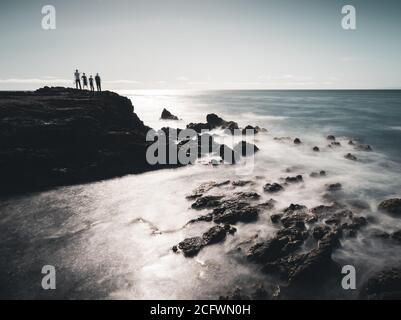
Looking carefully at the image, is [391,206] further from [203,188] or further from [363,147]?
[363,147]

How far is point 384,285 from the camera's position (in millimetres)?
12359

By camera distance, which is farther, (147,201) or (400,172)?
(400,172)

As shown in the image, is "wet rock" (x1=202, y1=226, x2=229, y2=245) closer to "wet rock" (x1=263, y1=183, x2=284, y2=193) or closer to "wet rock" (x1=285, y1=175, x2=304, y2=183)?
"wet rock" (x1=263, y1=183, x2=284, y2=193)

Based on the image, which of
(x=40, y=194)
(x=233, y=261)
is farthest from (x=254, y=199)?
(x=40, y=194)

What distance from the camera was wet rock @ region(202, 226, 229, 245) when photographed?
15828 mm

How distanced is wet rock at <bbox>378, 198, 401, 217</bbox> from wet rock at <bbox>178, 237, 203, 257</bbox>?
37.6 ft

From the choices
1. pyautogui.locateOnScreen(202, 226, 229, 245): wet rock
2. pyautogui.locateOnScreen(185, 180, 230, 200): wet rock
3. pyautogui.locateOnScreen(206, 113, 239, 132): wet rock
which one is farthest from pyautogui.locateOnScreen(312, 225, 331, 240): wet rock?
pyautogui.locateOnScreen(206, 113, 239, 132): wet rock

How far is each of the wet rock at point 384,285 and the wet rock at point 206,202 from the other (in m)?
9.48

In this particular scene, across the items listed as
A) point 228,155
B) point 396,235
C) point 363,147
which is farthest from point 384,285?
point 363,147

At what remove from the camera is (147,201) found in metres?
21.3

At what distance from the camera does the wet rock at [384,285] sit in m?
11.8

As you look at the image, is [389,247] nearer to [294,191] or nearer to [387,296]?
[387,296]
